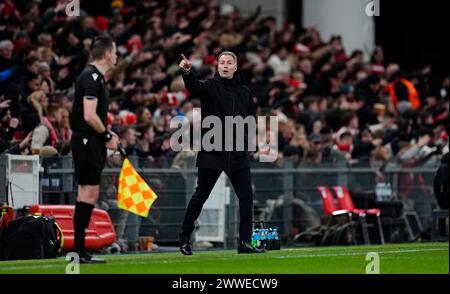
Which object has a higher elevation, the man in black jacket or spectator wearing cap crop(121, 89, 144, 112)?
spectator wearing cap crop(121, 89, 144, 112)

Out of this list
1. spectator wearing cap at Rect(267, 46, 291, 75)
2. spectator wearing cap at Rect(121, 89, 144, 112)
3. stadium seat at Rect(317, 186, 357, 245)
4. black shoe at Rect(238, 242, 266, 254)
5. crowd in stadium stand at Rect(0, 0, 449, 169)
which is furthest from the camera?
spectator wearing cap at Rect(267, 46, 291, 75)

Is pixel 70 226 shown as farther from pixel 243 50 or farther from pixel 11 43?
pixel 243 50

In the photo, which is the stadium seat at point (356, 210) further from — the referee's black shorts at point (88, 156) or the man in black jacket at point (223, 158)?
the referee's black shorts at point (88, 156)

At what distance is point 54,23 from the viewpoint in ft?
78.4

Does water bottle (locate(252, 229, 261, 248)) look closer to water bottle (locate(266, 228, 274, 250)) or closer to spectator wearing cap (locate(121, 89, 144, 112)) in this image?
water bottle (locate(266, 228, 274, 250))

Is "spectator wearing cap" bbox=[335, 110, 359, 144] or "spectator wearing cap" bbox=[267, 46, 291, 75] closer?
"spectator wearing cap" bbox=[335, 110, 359, 144]

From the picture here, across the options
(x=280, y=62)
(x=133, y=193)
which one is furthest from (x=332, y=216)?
(x=280, y=62)

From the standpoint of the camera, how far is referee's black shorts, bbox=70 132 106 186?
13.0 meters

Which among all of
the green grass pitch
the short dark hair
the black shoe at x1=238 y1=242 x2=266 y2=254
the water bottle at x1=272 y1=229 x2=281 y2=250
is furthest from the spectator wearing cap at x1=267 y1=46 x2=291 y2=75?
the short dark hair

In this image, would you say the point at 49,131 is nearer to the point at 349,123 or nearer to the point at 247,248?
the point at 247,248

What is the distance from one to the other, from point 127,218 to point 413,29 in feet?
64.7

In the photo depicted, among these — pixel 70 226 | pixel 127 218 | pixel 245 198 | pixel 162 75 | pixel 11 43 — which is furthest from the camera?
pixel 162 75

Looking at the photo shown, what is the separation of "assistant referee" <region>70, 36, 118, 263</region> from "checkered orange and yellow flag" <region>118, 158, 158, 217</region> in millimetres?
2822
